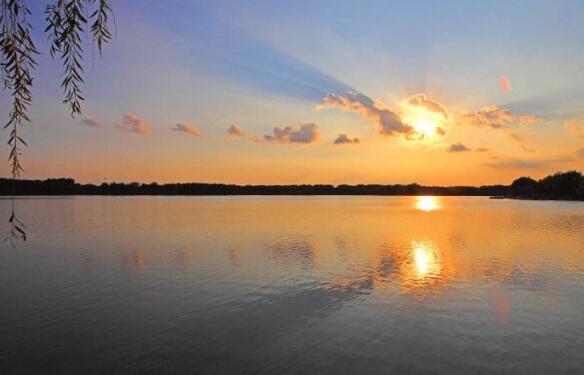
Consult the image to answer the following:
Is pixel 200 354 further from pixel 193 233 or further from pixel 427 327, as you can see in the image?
pixel 193 233

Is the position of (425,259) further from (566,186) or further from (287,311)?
(566,186)

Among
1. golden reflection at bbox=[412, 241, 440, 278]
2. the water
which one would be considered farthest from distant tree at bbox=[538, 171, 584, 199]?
A: the water

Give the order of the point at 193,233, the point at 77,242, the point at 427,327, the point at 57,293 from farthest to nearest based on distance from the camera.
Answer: the point at 193,233 → the point at 77,242 → the point at 57,293 → the point at 427,327

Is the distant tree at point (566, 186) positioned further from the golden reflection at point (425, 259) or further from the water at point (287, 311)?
the water at point (287, 311)

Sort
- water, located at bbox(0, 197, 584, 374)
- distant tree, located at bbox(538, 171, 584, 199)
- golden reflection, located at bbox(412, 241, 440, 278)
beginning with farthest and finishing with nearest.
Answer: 1. distant tree, located at bbox(538, 171, 584, 199)
2. golden reflection, located at bbox(412, 241, 440, 278)
3. water, located at bbox(0, 197, 584, 374)

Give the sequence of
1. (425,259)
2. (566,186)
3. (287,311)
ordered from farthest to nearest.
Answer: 1. (566,186)
2. (425,259)
3. (287,311)

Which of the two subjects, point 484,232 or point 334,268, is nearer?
point 334,268

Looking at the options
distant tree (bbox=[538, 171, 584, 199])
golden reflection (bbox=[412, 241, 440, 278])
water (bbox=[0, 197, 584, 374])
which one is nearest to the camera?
water (bbox=[0, 197, 584, 374])

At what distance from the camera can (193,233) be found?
48188mm

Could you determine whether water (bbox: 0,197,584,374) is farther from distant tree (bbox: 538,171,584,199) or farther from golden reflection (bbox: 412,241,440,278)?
distant tree (bbox: 538,171,584,199)

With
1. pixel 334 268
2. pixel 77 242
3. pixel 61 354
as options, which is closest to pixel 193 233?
pixel 77 242

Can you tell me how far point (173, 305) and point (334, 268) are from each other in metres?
12.4

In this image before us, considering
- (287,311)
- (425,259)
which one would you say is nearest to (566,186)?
(425,259)

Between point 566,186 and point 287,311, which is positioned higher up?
point 566,186
